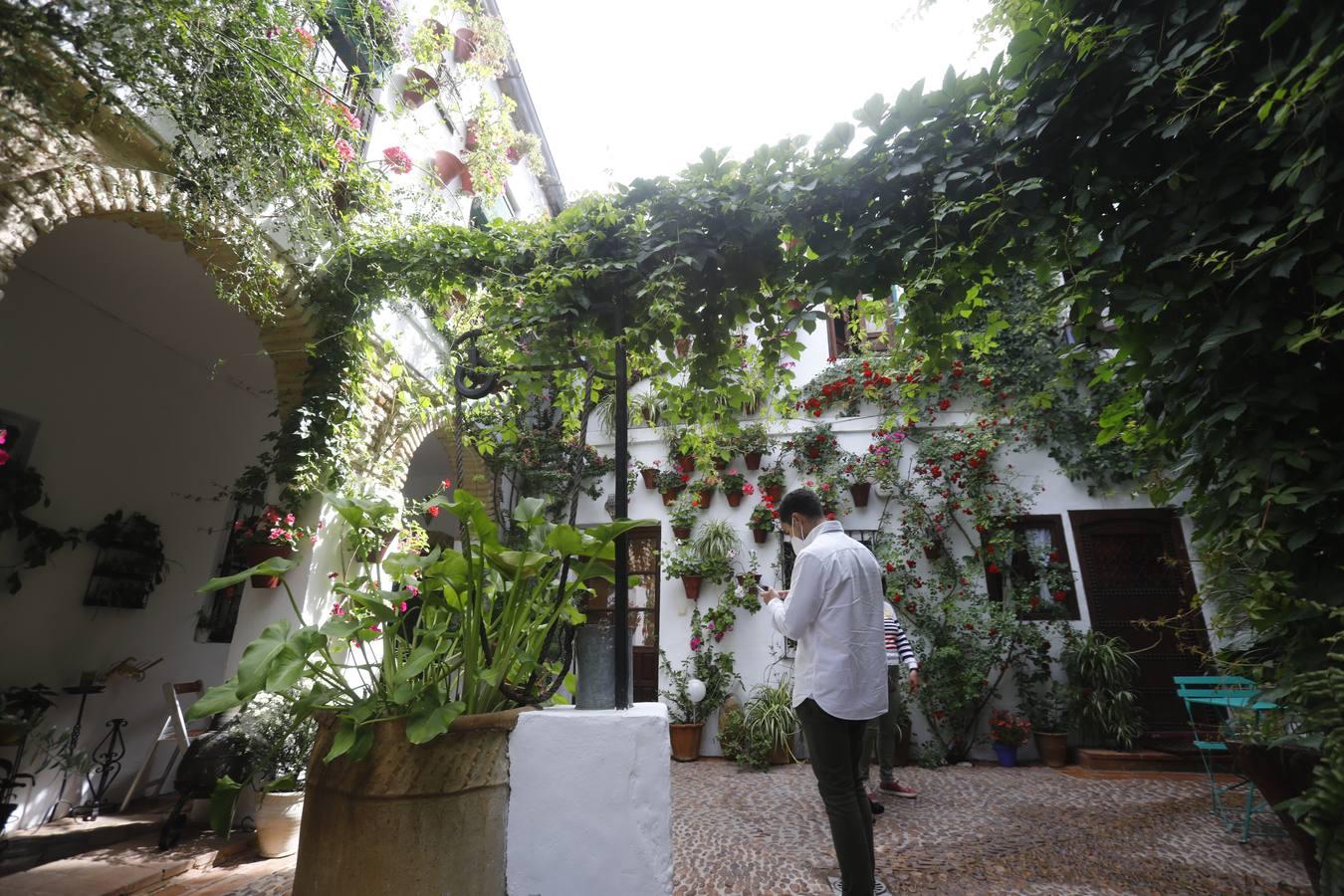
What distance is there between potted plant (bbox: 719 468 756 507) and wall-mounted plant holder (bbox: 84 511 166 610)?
193 inches

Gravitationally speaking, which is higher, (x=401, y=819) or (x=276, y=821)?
(x=401, y=819)

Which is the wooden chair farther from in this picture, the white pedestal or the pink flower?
the pink flower

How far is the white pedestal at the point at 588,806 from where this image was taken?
137 centimetres

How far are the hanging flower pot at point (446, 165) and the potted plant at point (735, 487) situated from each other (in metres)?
3.81

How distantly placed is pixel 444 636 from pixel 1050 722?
230 inches

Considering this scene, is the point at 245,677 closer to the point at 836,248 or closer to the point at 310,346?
the point at 836,248

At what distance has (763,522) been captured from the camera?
6230 millimetres

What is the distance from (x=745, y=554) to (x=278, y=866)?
4401mm

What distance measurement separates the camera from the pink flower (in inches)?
159

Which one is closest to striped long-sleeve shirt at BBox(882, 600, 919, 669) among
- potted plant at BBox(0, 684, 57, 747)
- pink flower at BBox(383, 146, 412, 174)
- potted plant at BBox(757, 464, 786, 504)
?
potted plant at BBox(757, 464, 786, 504)

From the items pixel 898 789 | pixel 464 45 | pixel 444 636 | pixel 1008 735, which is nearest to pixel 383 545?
pixel 444 636

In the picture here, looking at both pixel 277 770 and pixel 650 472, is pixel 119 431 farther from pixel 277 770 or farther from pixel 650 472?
pixel 650 472

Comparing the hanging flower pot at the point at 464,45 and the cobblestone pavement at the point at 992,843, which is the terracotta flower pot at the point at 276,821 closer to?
the cobblestone pavement at the point at 992,843

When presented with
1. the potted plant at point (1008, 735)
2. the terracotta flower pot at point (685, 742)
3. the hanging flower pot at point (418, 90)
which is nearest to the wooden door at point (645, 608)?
the terracotta flower pot at point (685, 742)
